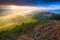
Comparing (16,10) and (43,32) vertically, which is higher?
(16,10)

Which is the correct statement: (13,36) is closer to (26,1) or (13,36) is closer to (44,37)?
(44,37)

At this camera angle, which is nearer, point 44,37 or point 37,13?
point 44,37

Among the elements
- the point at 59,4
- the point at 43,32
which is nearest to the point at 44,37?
the point at 43,32

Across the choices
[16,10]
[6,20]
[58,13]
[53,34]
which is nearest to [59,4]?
[58,13]

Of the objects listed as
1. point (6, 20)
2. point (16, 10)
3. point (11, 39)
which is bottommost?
point (11, 39)

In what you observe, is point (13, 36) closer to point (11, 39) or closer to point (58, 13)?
point (11, 39)

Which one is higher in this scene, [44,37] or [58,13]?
[58,13]
